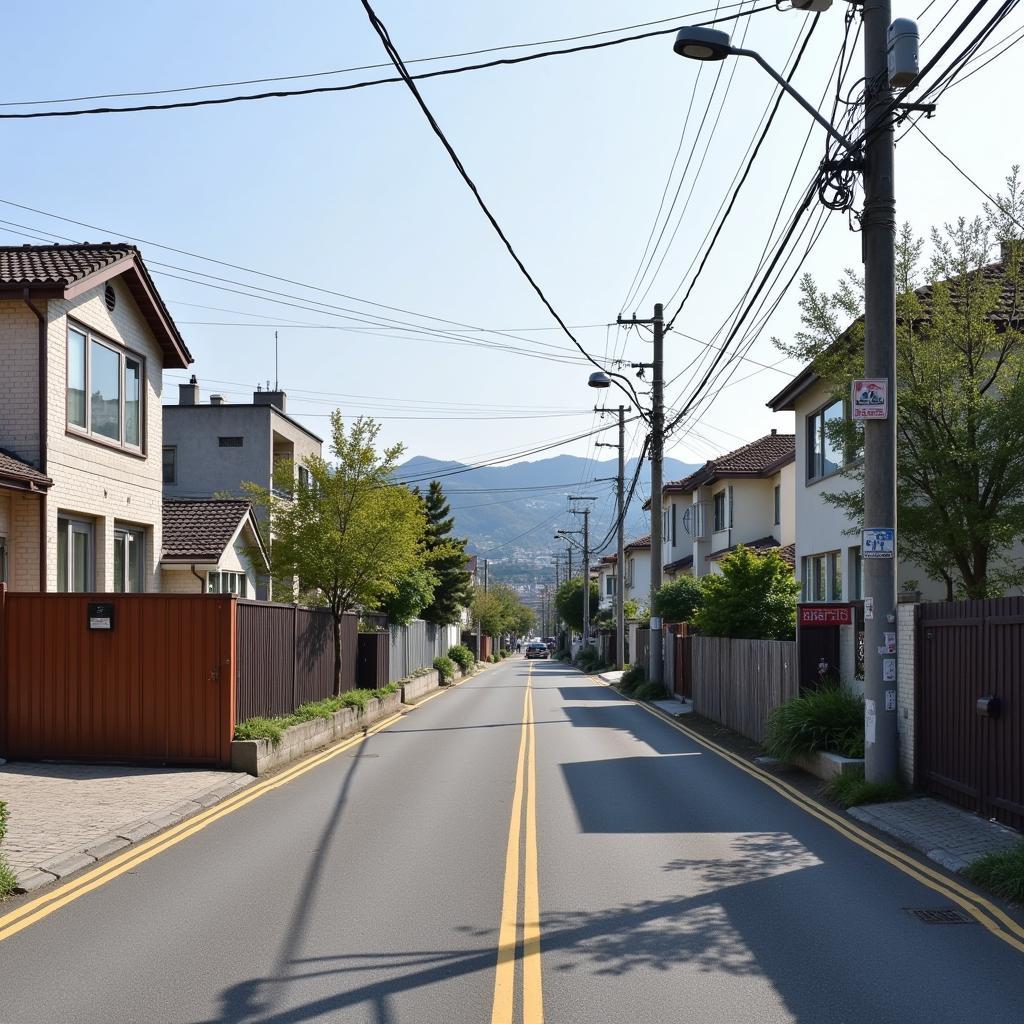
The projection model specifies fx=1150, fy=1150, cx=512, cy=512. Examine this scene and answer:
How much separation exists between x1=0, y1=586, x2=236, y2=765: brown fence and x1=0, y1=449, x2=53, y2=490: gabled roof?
1.80m

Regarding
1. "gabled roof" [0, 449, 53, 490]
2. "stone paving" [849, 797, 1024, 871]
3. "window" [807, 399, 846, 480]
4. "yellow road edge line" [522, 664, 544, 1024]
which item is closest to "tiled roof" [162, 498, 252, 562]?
"gabled roof" [0, 449, 53, 490]

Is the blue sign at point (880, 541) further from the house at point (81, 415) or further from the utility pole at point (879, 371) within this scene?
the house at point (81, 415)

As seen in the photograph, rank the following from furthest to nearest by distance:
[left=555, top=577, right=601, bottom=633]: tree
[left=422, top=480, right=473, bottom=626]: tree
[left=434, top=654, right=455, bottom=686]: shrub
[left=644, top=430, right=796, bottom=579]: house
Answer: [left=555, top=577, right=601, bottom=633]: tree < [left=422, top=480, right=473, bottom=626]: tree < [left=434, top=654, right=455, bottom=686]: shrub < [left=644, top=430, right=796, bottom=579]: house

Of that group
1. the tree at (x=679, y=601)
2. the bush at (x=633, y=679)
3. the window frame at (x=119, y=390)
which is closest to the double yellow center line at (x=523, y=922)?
the window frame at (x=119, y=390)

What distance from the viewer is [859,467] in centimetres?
2092

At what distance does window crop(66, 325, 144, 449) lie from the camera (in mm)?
18859

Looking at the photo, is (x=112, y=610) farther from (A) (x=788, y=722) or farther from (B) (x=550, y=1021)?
(B) (x=550, y=1021)

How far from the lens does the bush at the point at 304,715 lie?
15.4 meters

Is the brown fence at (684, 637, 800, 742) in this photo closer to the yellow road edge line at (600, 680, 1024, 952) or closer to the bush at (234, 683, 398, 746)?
the yellow road edge line at (600, 680, 1024, 952)

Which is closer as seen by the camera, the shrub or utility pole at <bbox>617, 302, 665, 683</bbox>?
utility pole at <bbox>617, 302, 665, 683</bbox>

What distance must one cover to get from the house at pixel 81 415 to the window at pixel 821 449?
43.7ft

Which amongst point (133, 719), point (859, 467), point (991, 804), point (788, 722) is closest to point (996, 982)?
point (991, 804)

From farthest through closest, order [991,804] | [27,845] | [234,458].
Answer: [234,458] < [991,804] < [27,845]

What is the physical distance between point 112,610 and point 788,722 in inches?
351
